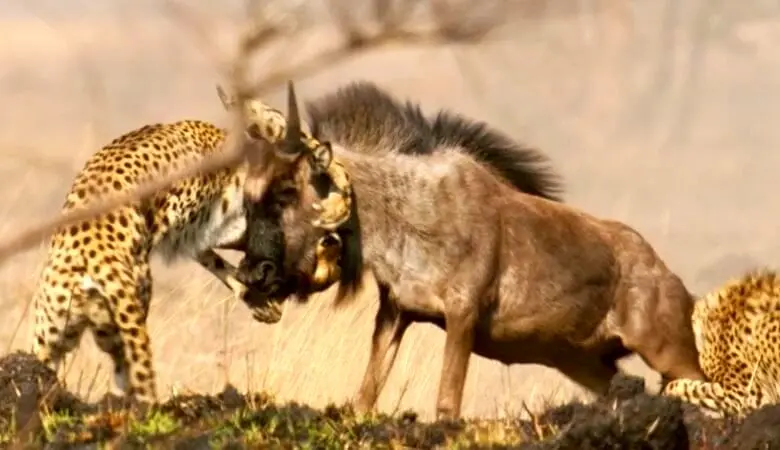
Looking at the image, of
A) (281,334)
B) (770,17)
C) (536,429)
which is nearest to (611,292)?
(281,334)

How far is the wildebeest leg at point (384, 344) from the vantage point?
7.16 metres

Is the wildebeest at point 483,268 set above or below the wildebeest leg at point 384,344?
above

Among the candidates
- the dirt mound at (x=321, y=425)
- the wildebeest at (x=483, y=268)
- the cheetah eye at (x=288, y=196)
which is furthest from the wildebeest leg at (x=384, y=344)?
the dirt mound at (x=321, y=425)

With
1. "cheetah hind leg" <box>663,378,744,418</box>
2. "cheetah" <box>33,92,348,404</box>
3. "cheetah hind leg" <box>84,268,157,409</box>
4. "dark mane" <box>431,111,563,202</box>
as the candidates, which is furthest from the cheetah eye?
"cheetah hind leg" <box>663,378,744,418</box>

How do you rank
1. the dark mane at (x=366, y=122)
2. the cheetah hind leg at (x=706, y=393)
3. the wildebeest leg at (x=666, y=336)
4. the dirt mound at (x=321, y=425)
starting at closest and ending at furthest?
the dirt mound at (x=321, y=425)
the cheetah hind leg at (x=706, y=393)
the dark mane at (x=366, y=122)
the wildebeest leg at (x=666, y=336)

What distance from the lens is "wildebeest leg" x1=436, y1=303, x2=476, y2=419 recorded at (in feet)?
23.0

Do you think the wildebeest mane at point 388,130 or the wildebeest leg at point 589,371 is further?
the wildebeest leg at point 589,371

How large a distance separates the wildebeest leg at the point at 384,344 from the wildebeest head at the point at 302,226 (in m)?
0.26

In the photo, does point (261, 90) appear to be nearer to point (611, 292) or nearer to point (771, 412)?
point (771, 412)

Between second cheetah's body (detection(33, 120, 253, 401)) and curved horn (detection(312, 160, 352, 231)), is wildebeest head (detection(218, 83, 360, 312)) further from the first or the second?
second cheetah's body (detection(33, 120, 253, 401))

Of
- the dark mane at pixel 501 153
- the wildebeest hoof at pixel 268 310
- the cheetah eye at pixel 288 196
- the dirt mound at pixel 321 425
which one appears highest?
the dark mane at pixel 501 153

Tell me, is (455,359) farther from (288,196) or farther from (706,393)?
(706,393)

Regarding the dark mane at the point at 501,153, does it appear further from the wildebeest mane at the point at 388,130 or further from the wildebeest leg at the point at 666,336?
the wildebeest leg at the point at 666,336

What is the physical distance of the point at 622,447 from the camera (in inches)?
150
